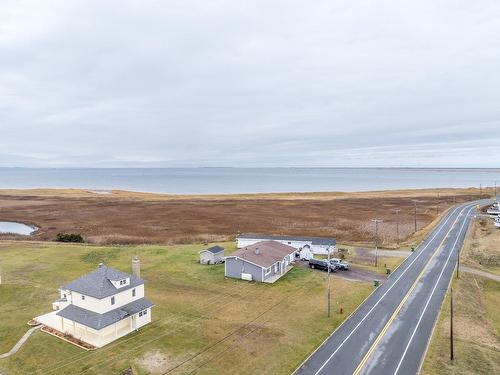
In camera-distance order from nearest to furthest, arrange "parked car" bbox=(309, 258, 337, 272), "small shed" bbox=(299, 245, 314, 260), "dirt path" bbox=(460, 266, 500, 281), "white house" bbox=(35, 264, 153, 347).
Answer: "white house" bbox=(35, 264, 153, 347) < "dirt path" bbox=(460, 266, 500, 281) < "parked car" bbox=(309, 258, 337, 272) < "small shed" bbox=(299, 245, 314, 260)

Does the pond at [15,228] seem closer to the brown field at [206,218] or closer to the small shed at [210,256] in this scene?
the brown field at [206,218]

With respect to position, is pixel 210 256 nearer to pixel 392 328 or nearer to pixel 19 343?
pixel 19 343

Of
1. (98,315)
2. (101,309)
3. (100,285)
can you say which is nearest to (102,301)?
(101,309)

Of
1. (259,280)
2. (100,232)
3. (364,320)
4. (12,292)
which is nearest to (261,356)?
(364,320)

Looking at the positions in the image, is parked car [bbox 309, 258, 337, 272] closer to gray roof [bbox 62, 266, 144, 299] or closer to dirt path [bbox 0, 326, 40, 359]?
gray roof [bbox 62, 266, 144, 299]

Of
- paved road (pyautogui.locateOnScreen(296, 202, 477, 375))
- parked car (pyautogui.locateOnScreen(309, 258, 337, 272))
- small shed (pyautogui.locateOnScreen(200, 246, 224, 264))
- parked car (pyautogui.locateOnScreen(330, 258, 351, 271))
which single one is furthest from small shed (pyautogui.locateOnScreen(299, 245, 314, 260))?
small shed (pyautogui.locateOnScreen(200, 246, 224, 264))

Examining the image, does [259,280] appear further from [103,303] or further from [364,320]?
[103,303]
